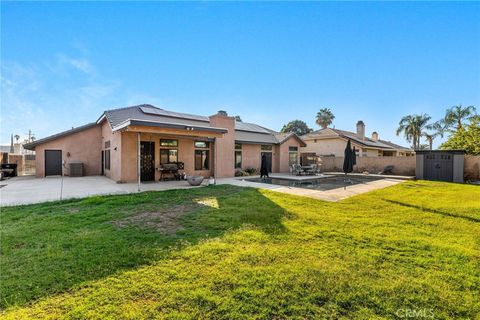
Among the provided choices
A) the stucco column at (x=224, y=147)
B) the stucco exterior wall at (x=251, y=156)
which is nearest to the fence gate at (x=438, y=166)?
the stucco exterior wall at (x=251, y=156)

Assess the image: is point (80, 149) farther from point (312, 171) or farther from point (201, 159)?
point (312, 171)

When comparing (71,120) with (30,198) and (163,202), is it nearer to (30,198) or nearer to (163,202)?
(30,198)

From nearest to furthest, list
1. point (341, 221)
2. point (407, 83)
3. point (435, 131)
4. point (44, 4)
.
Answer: point (341, 221)
point (44, 4)
point (407, 83)
point (435, 131)

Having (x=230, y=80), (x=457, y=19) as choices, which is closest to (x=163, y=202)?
(x=230, y=80)

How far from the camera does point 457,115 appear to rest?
93.0 feet

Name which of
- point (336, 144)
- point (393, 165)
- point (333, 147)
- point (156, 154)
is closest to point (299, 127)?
point (333, 147)

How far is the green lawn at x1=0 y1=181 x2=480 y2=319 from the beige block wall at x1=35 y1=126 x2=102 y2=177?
1218 centimetres

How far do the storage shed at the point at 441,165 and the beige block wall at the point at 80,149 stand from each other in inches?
1050

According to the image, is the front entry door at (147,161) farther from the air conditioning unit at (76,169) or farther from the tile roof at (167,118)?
the air conditioning unit at (76,169)

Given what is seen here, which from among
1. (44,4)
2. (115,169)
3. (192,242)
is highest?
(44,4)

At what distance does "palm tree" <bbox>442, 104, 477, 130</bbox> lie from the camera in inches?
1078

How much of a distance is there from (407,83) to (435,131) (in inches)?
929

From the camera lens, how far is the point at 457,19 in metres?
9.75

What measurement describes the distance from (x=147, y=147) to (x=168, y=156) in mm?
1448
